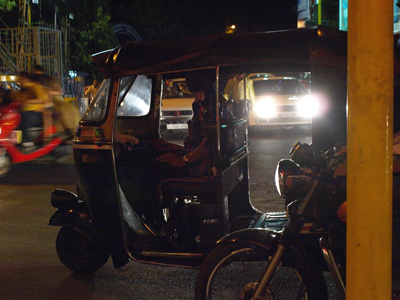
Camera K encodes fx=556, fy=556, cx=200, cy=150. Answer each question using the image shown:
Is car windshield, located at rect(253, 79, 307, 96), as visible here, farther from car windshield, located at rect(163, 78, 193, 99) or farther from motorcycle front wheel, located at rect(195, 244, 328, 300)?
motorcycle front wheel, located at rect(195, 244, 328, 300)

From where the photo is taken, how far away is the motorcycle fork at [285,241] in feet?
11.0

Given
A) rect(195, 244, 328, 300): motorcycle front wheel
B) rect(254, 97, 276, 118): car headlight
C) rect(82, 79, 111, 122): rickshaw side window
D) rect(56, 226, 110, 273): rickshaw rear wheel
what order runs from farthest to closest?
rect(254, 97, 276, 118): car headlight < rect(56, 226, 110, 273): rickshaw rear wheel < rect(82, 79, 111, 122): rickshaw side window < rect(195, 244, 328, 300): motorcycle front wheel

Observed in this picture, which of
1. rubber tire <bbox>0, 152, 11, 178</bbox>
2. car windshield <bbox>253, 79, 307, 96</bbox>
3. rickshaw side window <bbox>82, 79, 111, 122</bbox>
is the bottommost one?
rubber tire <bbox>0, 152, 11, 178</bbox>

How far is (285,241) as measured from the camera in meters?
3.36

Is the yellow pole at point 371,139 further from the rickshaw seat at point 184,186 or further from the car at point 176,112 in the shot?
the car at point 176,112

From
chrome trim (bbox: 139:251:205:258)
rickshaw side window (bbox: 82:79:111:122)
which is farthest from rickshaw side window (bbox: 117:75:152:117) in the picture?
chrome trim (bbox: 139:251:205:258)

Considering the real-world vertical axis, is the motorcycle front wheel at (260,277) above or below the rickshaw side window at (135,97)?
below

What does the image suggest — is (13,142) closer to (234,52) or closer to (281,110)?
(281,110)

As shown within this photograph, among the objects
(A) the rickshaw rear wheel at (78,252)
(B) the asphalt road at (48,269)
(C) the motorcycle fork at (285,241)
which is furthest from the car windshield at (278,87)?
(C) the motorcycle fork at (285,241)

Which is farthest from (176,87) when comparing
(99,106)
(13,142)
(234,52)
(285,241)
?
(285,241)

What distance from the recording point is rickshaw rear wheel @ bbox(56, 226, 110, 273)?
5.07 meters

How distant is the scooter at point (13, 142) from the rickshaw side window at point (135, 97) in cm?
585

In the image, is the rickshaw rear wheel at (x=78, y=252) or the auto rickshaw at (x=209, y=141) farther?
the rickshaw rear wheel at (x=78, y=252)

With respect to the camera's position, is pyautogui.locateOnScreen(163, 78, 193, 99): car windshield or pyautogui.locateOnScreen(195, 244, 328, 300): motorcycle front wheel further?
pyautogui.locateOnScreen(163, 78, 193, 99): car windshield
